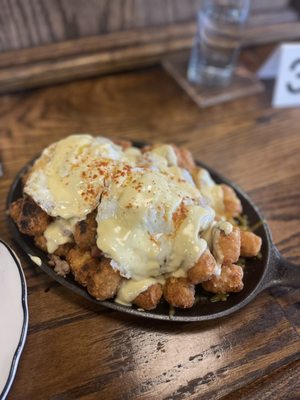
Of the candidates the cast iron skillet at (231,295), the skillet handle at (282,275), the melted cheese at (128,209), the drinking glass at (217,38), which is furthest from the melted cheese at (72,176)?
the drinking glass at (217,38)

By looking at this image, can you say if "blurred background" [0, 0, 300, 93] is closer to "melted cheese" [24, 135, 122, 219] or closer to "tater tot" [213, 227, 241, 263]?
"melted cheese" [24, 135, 122, 219]

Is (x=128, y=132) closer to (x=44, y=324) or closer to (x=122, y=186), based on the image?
(x=122, y=186)

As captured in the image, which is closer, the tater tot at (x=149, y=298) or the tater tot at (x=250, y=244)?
the tater tot at (x=149, y=298)

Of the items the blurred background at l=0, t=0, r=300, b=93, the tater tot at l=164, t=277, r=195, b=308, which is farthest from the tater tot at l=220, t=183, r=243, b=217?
the blurred background at l=0, t=0, r=300, b=93

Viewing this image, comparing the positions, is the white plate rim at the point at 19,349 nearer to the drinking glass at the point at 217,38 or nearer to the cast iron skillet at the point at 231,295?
the cast iron skillet at the point at 231,295

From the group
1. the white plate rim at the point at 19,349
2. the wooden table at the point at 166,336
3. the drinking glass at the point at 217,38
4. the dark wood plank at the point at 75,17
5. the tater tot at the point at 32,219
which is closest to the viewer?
the white plate rim at the point at 19,349

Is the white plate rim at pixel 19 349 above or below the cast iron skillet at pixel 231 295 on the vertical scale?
above

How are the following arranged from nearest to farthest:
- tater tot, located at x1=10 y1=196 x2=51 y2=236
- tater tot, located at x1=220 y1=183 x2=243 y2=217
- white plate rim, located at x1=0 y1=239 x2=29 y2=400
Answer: white plate rim, located at x1=0 y1=239 x2=29 y2=400
tater tot, located at x1=10 y1=196 x2=51 y2=236
tater tot, located at x1=220 y1=183 x2=243 y2=217

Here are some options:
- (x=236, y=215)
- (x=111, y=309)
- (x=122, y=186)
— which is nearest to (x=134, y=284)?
(x=111, y=309)
